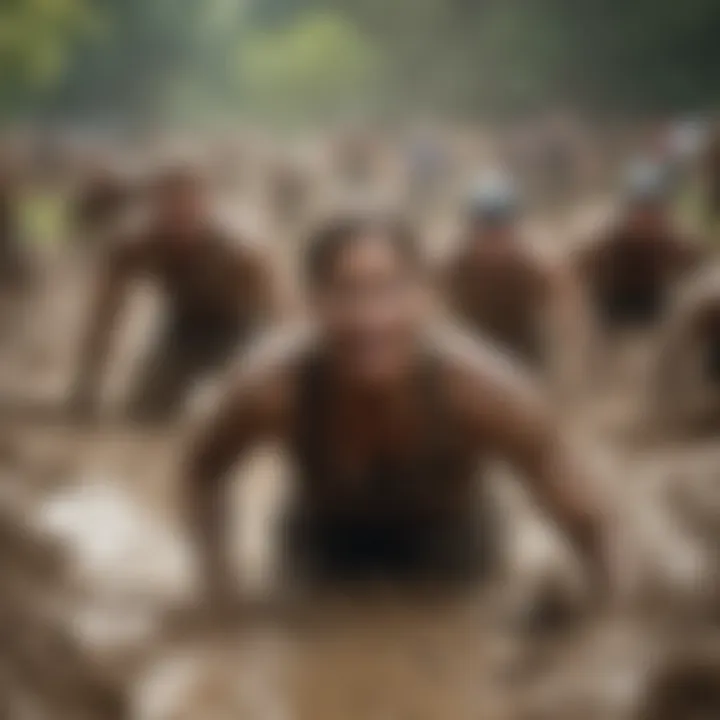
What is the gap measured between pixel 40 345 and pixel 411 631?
468mm

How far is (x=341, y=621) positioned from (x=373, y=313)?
0.25 meters

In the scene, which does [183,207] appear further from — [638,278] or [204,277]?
[638,278]

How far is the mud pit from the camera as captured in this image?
1.01 m

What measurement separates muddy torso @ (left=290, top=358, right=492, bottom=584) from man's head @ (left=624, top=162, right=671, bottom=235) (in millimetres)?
232

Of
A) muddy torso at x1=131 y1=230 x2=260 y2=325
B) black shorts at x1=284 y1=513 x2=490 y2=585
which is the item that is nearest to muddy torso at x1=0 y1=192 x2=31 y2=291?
muddy torso at x1=131 y1=230 x2=260 y2=325

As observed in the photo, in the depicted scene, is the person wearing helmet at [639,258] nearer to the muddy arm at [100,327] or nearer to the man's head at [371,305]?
the man's head at [371,305]

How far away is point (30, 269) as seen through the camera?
1271mm

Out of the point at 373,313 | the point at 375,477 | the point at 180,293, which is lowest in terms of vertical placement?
the point at 375,477

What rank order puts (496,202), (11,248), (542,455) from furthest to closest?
1. (11,248)
2. (496,202)
3. (542,455)

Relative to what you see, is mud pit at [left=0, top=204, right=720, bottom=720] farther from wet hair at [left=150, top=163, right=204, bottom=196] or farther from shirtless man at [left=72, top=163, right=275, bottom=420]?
wet hair at [left=150, top=163, right=204, bottom=196]

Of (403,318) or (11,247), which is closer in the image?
(403,318)

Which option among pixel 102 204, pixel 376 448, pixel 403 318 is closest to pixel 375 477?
pixel 376 448

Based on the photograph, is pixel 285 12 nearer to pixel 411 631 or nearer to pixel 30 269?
pixel 30 269

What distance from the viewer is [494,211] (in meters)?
1.17
